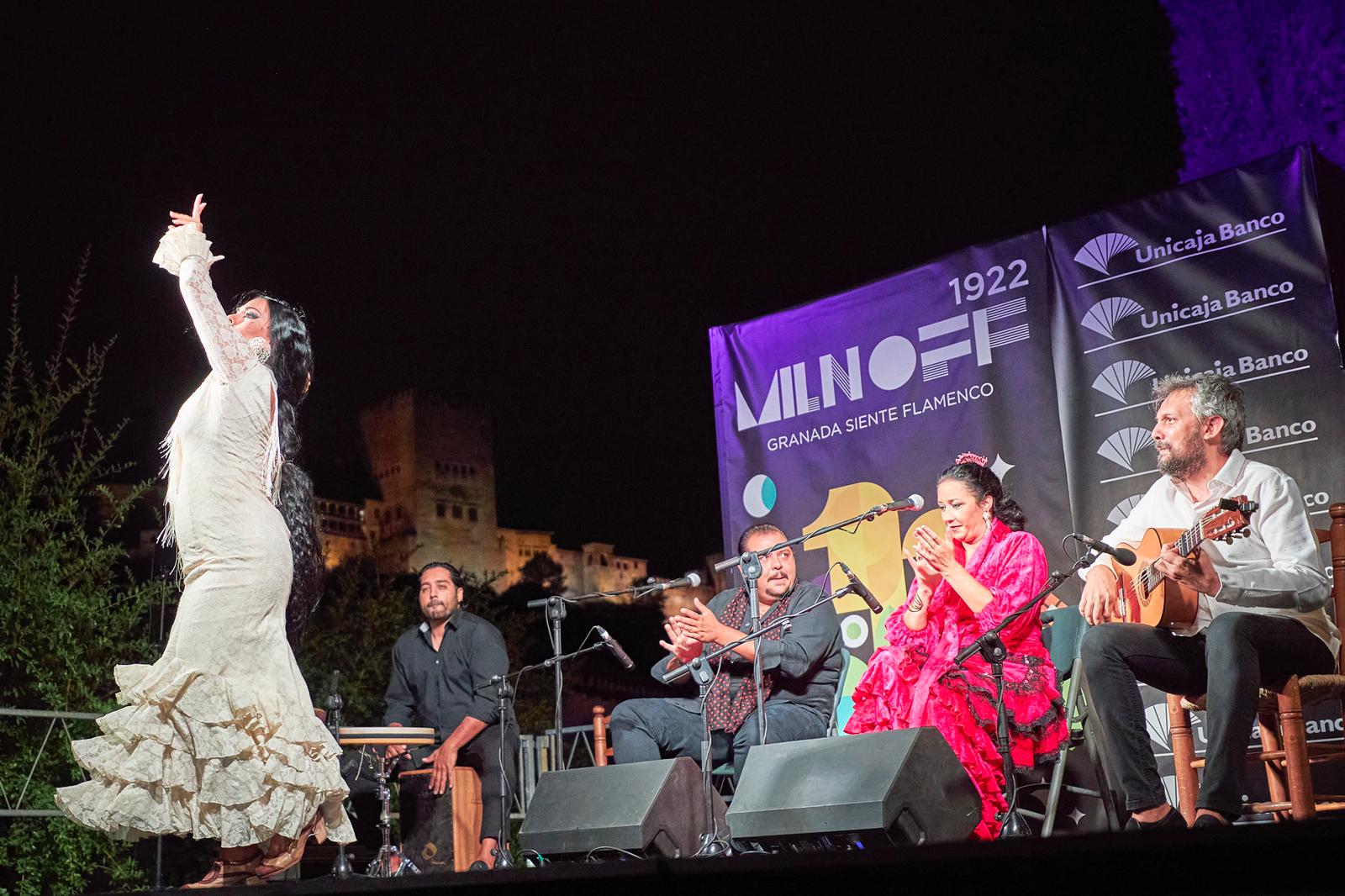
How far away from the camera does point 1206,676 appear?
3.61 meters

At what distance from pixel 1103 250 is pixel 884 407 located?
1161 mm

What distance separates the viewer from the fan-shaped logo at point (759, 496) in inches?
235

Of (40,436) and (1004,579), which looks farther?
(40,436)

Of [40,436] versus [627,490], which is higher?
[627,490]

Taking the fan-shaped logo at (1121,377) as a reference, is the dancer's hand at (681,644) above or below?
below

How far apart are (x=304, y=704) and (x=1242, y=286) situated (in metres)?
3.61

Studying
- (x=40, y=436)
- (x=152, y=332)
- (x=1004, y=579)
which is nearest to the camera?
(x=1004, y=579)

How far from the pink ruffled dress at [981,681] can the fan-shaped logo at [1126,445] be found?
63 cm

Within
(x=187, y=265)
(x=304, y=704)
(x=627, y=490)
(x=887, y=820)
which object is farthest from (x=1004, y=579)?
(x=627, y=490)

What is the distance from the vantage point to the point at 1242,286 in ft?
15.0

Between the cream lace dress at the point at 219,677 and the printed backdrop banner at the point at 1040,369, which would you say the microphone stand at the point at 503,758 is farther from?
the cream lace dress at the point at 219,677

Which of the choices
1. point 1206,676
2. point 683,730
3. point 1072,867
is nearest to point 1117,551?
point 1206,676

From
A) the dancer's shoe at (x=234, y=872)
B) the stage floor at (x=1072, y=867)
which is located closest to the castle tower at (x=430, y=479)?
the dancer's shoe at (x=234, y=872)

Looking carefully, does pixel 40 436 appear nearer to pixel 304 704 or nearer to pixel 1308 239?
pixel 304 704
